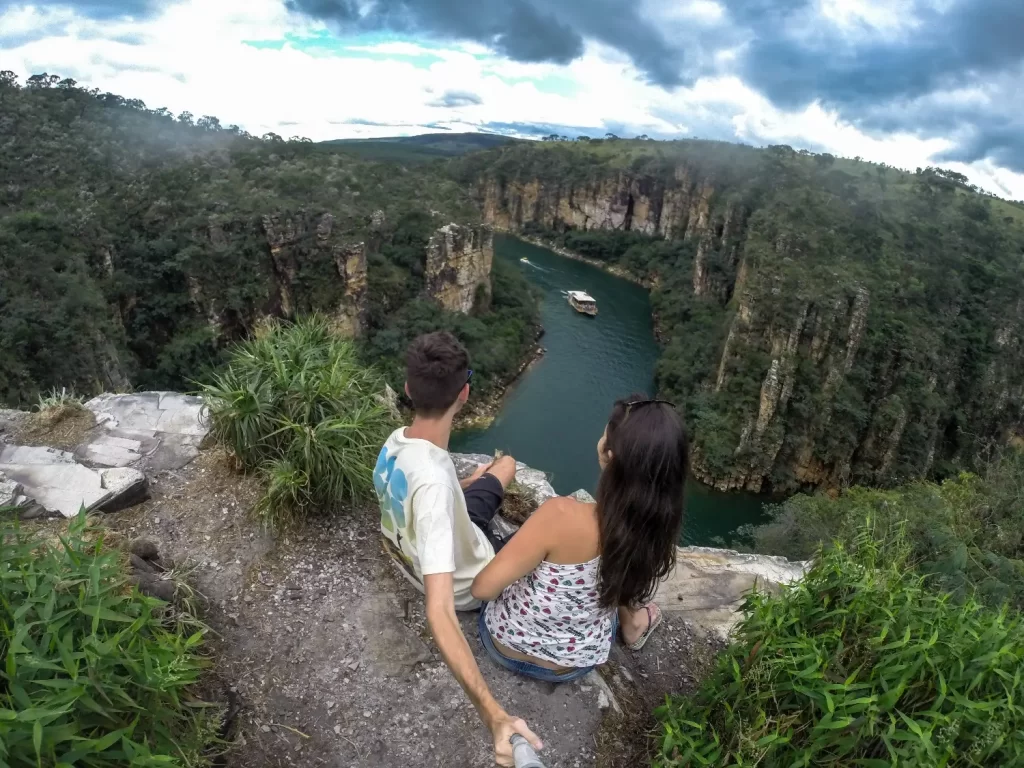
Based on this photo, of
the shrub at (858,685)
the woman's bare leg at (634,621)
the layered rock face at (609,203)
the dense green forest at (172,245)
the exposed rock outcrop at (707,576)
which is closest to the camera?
the shrub at (858,685)

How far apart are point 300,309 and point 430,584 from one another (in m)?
28.1

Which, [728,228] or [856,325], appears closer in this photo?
[856,325]

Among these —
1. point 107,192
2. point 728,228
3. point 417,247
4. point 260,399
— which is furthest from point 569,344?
point 260,399

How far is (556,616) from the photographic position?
267cm

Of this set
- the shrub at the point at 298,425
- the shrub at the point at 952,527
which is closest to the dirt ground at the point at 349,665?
the shrub at the point at 298,425

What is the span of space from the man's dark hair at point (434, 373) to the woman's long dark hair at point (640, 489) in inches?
28.8

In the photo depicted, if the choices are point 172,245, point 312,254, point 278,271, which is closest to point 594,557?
point 172,245

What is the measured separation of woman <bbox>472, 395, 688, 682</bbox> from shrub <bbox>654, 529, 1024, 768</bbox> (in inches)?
19.3

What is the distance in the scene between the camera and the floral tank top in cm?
254

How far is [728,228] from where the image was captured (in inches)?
1779

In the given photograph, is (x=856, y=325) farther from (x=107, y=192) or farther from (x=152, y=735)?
(x=107, y=192)

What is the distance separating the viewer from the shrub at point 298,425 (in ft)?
13.1

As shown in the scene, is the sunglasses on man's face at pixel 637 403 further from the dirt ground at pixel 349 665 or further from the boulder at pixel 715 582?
the boulder at pixel 715 582

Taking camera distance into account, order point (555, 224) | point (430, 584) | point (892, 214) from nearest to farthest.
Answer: point (430, 584) < point (892, 214) < point (555, 224)
